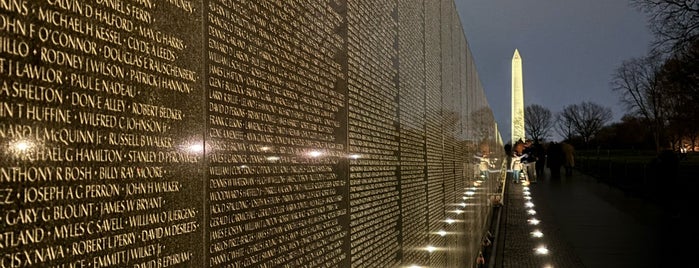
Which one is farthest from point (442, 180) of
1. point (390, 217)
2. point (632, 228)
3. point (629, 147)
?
point (629, 147)

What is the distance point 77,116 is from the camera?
52.5 inches

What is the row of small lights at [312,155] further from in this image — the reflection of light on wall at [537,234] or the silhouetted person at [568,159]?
the silhouetted person at [568,159]

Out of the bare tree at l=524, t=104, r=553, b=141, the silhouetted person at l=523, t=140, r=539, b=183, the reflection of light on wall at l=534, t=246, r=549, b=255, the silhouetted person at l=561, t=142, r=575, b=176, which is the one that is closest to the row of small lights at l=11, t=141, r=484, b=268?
the reflection of light on wall at l=534, t=246, r=549, b=255

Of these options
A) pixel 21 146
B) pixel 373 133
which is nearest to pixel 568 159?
pixel 373 133

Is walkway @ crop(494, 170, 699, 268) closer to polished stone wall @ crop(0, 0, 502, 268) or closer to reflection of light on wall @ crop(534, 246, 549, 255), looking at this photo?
reflection of light on wall @ crop(534, 246, 549, 255)

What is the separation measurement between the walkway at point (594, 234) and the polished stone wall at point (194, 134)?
794 cm

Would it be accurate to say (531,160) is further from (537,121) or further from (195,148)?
(537,121)

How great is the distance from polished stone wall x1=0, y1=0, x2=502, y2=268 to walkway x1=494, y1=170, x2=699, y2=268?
26.1 ft

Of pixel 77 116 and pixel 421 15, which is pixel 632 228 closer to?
pixel 421 15

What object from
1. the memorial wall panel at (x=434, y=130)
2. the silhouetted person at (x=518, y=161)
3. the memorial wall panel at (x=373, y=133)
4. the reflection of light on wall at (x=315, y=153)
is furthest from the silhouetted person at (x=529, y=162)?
the reflection of light on wall at (x=315, y=153)

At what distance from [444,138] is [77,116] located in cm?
633

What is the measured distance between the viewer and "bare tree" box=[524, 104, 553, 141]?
83250 millimetres

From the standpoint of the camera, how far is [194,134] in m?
1.79

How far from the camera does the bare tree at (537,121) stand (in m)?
83.2
